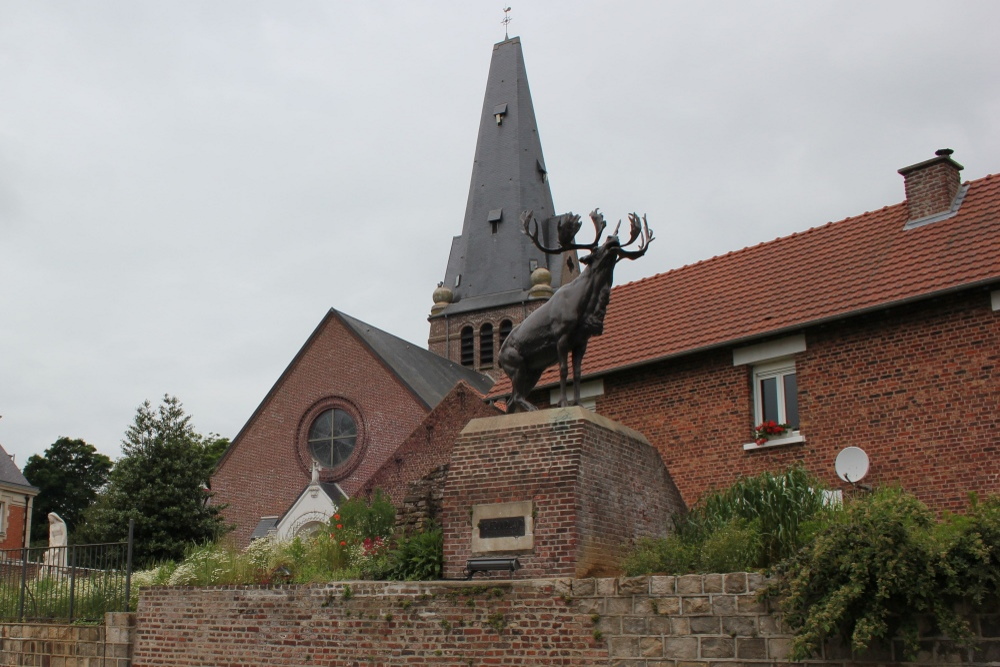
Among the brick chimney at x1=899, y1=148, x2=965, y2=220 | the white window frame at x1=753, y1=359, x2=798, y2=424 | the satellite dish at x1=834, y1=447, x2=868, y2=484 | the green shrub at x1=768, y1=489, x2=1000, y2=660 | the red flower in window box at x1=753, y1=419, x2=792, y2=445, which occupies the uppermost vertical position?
the brick chimney at x1=899, y1=148, x2=965, y2=220

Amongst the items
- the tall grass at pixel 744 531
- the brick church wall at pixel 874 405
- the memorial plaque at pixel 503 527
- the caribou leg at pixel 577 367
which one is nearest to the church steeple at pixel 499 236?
the brick church wall at pixel 874 405

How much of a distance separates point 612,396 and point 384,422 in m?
19.1

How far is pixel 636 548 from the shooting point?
416 inches

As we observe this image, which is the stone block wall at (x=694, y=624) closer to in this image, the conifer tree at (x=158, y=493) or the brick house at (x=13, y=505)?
the conifer tree at (x=158, y=493)

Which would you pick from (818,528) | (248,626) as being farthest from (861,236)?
(248,626)

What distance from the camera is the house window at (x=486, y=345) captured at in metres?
48.1

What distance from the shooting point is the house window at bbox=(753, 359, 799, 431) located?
598 inches

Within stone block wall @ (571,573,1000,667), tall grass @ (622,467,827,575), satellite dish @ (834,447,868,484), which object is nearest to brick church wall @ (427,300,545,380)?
satellite dish @ (834,447,868,484)

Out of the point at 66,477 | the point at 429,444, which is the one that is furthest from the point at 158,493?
the point at 66,477

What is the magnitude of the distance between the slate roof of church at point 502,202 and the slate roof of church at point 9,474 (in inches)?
785

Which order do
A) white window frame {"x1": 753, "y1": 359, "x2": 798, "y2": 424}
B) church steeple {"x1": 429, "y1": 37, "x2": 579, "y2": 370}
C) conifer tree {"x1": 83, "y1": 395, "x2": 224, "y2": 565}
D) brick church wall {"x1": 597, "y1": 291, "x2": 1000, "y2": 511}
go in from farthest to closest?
1. church steeple {"x1": 429, "y1": 37, "x2": 579, "y2": 370}
2. conifer tree {"x1": 83, "y1": 395, "x2": 224, "y2": 565}
3. white window frame {"x1": 753, "y1": 359, "x2": 798, "y2": 424}
4. brick church wall {"x1": 597, "y1": 291, "x2": 1000, "y2": 511}

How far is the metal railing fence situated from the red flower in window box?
883 cm

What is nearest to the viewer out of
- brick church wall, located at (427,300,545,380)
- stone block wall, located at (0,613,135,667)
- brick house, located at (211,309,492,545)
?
stone block wall, located at (0,613,135,667)

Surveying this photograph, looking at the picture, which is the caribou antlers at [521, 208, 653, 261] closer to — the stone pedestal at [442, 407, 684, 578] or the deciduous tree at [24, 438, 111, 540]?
the stone pedestal at [442, 407, 684, 578]
